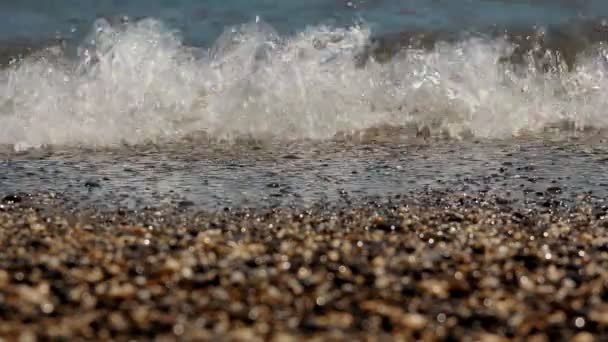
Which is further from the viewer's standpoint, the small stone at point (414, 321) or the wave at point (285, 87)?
the wave at point (285, 87)

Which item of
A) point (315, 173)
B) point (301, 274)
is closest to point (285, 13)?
point (315, 173)

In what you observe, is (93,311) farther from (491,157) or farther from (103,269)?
(491,157)

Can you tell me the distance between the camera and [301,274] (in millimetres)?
3301

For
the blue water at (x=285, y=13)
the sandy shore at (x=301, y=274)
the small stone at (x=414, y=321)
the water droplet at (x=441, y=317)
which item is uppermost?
the blue water at (x=285, y=13)

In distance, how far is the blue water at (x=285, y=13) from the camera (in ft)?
30.8

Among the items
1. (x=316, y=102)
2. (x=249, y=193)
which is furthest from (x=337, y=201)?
(x=316, y=102)

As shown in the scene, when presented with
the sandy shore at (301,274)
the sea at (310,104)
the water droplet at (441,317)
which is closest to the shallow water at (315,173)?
the sea at (310,104)

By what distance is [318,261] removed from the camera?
3.49m

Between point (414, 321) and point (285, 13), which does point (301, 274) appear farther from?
point (285, 13)

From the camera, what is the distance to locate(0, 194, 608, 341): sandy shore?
2803 millimetres

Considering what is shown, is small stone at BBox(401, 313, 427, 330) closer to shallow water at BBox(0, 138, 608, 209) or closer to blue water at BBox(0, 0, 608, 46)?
shallow water at BBox(0, 138, 608, 209)

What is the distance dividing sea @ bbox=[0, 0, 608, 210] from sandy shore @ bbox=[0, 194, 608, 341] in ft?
1.82

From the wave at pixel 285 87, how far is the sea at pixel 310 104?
0.02 metres

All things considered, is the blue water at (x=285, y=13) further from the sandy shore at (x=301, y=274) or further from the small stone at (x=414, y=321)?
the small stone at (x=414, y=321)
